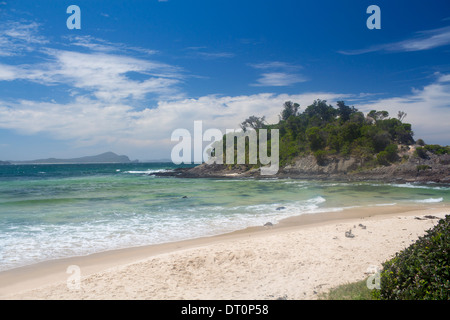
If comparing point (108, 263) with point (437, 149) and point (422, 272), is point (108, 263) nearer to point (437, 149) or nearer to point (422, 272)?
point (422, 272)

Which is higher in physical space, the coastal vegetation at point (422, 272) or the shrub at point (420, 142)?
the shrub at point (420, 142)

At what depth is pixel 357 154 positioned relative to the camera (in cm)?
5184

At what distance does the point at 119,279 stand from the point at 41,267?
3044 mm

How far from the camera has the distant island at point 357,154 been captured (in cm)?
4441

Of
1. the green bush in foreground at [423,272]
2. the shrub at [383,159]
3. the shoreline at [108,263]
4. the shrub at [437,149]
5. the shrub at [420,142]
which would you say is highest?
the shrub at [420,142]

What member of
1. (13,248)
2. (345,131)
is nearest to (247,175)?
(345,131)

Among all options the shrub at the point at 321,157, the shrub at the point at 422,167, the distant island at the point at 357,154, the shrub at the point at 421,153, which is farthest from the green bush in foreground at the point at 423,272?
the shrub at the point at 321,157

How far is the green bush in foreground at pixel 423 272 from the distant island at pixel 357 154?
3993 cm

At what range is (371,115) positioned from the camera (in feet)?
226

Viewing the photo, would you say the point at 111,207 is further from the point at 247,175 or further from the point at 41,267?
the point at 247,175

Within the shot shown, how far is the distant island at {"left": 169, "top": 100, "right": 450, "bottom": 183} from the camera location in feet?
146

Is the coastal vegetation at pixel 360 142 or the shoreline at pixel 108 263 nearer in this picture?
the shoreline at pixel 108 263

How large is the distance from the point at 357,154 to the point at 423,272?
52.1 meters

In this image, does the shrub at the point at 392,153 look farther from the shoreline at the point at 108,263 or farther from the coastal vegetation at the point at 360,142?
the shoreline at the point at 108,263
